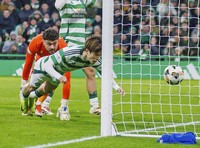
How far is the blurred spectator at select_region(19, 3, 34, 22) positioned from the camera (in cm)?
2378

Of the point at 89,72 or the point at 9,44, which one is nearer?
the point at 89,72

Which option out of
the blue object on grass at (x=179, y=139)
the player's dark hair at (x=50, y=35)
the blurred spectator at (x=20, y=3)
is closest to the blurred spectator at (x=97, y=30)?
the blurred spectator at (x=20, y=3)

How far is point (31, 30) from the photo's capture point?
2272 cm

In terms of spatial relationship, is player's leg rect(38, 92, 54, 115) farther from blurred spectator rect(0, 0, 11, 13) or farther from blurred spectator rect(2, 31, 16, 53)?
blurred spectator rect(0, 0, 11, 13)

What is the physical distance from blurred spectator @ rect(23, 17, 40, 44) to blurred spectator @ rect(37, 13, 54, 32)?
0.42ft

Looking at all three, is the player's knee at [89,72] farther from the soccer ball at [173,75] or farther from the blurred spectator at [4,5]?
the blurred spectator at [4,5]

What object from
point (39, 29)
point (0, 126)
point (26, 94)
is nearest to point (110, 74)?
point (0, 126)

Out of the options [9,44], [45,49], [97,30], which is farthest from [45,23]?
[45,49]

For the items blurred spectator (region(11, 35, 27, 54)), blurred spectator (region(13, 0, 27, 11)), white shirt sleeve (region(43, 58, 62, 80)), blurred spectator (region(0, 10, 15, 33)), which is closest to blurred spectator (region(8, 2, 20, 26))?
blurred spectator (region(0, 10, 15, 33))

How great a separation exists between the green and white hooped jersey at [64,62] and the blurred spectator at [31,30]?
43.8ft

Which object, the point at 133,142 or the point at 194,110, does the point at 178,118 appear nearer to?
the point at 194,110

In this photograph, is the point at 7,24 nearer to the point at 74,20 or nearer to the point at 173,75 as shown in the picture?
the point at 74,20

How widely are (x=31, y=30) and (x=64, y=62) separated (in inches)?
551

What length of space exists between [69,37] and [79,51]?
244cm
